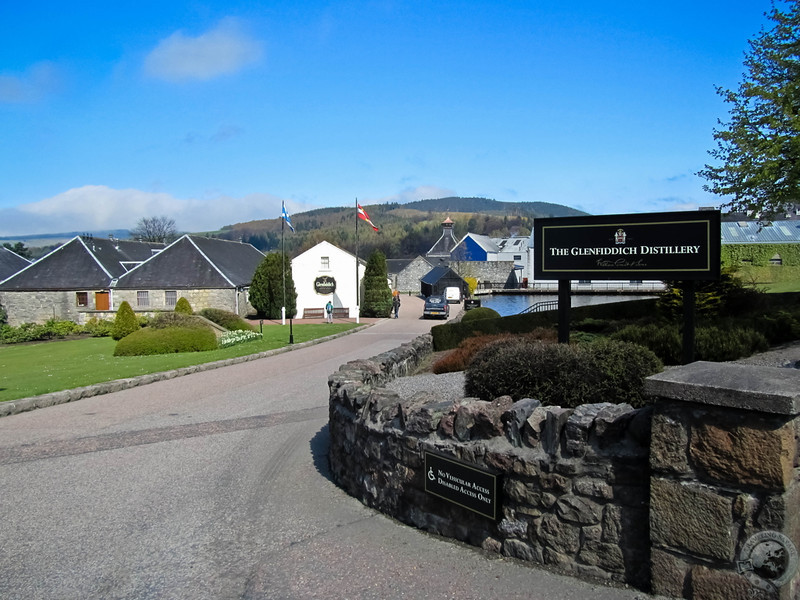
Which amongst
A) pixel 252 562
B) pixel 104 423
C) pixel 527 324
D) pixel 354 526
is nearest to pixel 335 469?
pixel 354 526

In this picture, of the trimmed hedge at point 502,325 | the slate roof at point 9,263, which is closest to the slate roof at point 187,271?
the slate roof at point 9,263

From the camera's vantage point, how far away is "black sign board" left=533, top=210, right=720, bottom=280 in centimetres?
927

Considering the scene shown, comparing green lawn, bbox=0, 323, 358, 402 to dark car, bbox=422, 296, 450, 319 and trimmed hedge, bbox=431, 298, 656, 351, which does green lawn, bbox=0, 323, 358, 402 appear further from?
dark car, bbox=422, 296, 450, 319

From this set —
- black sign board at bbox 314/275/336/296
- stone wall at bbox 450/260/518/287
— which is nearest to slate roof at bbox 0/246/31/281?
black sign board at bbox 314/275/336/296

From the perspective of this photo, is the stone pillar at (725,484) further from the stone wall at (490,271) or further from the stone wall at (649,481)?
the stone wall at (490,271)

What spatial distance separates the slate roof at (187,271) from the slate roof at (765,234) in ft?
151

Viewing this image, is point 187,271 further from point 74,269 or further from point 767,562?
point 767,562

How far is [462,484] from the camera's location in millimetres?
5609

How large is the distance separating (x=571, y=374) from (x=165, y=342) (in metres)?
20.1

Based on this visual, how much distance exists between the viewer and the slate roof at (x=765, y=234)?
6112cm

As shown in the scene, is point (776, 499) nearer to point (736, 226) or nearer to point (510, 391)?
point (510, 391)

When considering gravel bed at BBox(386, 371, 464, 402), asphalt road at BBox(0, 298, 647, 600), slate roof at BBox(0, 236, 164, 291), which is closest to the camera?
asphalt road at BBox(0, 298, 647, 600)

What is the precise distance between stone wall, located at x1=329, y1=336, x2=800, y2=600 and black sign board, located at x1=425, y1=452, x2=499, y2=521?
79 millimetres

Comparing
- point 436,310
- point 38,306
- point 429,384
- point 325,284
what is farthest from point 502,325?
point 38,306
